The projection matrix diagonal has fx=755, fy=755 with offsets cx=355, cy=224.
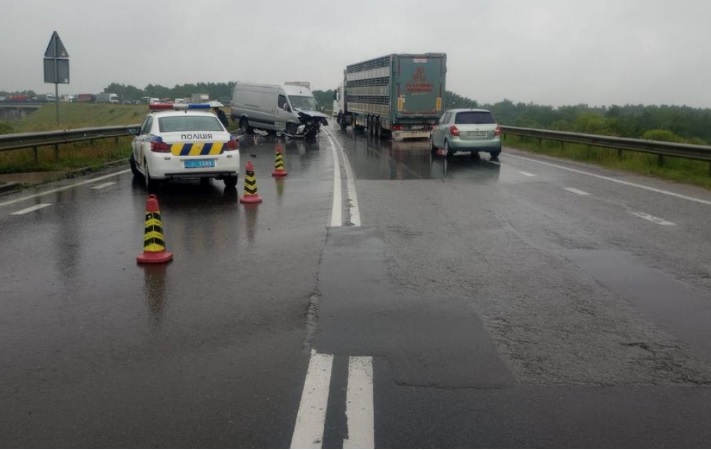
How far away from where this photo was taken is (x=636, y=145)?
21406 millimetres

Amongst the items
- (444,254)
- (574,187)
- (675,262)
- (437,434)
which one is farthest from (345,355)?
(574,187)

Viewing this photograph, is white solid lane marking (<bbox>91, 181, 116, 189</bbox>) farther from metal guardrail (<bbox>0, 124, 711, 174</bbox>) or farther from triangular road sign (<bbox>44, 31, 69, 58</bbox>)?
triangular road sign (<bbox>44, 31, 69, 58</bbox>)

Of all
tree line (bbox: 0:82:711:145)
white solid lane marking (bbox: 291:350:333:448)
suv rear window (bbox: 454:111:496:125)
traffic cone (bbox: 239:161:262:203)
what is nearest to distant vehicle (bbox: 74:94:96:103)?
tree line (bbox: 0:82:711:145)

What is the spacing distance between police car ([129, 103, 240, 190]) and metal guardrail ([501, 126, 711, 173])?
11020mm

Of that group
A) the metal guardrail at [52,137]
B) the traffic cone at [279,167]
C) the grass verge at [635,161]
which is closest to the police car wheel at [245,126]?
the metal guardrail at [52,137]

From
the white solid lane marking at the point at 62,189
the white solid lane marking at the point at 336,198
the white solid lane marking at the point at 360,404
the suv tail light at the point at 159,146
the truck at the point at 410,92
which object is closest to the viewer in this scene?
the white solid lane marking at the point at 360,404

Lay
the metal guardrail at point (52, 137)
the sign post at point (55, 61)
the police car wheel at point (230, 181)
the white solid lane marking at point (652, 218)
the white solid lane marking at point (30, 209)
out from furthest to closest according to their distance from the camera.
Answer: the sign post at point (55, 61) → the metal guardrail at point (52, 137) → the police car wheel at point (230, 181) → the white solid lane marking at point (30, 209) → the white solid lane marking at point (652, 218)

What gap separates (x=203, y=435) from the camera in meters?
4.00

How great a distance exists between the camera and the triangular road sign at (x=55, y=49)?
2097cm

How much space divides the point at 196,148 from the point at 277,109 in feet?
80.6

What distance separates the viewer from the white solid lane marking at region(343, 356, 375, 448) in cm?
392

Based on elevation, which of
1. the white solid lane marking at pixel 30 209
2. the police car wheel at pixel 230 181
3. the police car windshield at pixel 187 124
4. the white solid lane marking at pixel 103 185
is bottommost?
the white solid lane marking at pixel 30 209

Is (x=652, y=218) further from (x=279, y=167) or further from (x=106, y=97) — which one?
(x=106, y=97)

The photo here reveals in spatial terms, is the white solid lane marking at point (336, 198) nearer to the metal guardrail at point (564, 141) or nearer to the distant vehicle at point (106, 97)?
the metal guardrail at point (564, 141)
